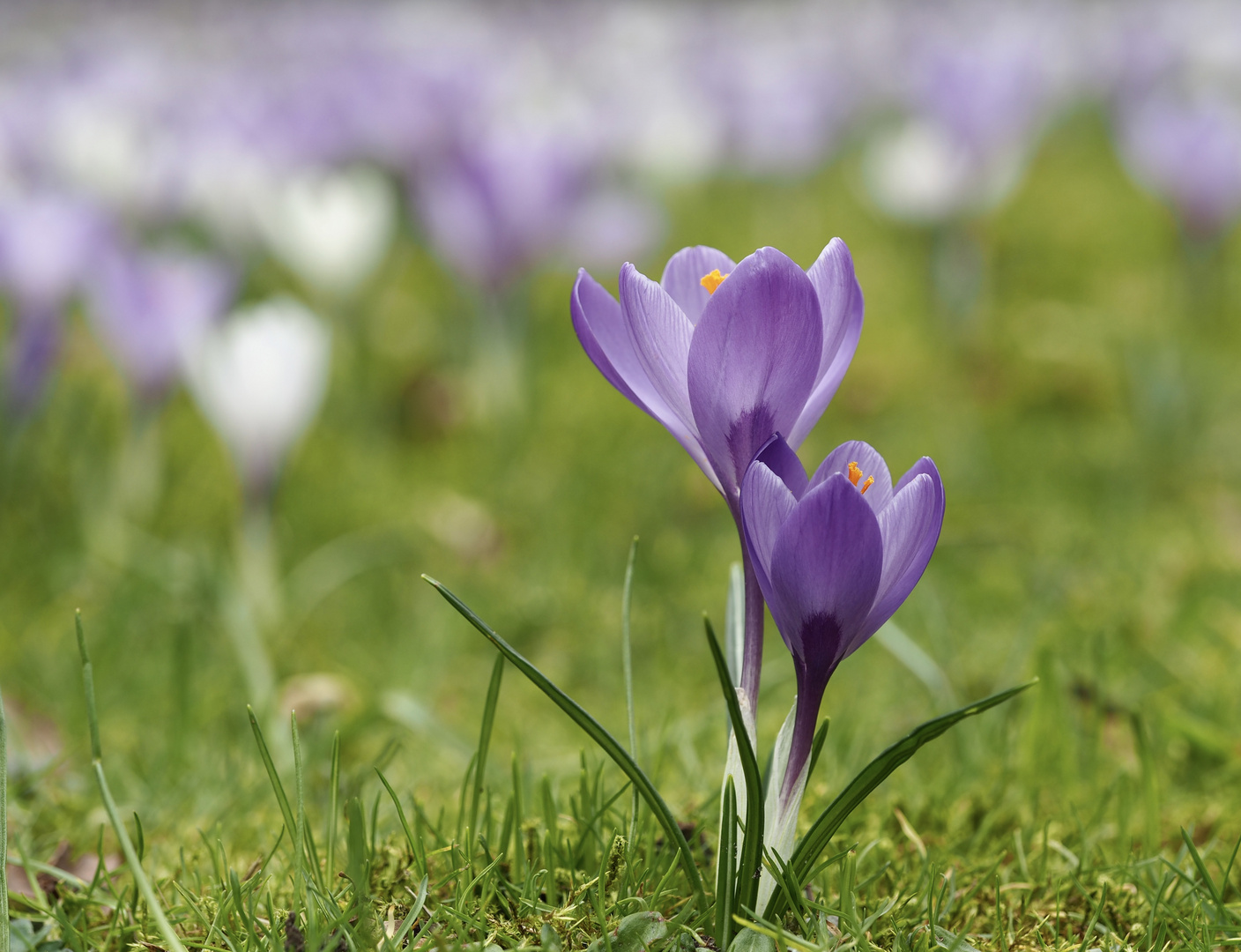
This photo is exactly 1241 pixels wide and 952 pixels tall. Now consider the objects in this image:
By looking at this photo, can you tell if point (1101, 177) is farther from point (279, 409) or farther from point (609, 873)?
point (609, 873)

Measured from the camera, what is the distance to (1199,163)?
350 cm

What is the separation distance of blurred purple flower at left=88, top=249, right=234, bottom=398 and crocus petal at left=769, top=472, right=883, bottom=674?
1752mm

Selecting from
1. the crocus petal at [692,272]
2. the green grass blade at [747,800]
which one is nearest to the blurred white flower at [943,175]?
the crocus petal at [692,272]

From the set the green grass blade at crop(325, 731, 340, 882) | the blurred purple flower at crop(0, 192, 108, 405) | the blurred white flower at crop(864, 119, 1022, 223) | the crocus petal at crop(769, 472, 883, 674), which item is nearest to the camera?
the crocus petal at crop(769, 472, 883, 674)

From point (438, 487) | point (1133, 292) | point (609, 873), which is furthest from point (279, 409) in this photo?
point (1133, 292)

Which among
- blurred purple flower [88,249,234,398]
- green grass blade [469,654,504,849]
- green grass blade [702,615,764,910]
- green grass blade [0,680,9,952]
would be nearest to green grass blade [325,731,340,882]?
green grass blade [469,654,504,849]

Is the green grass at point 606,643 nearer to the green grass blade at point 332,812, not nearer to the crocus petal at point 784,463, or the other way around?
the green grass blade at point 332,812

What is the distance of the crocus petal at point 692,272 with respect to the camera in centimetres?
105

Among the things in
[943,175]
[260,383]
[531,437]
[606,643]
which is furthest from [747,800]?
[943,175]

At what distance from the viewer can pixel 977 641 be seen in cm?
222

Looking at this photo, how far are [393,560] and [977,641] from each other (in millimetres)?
1298

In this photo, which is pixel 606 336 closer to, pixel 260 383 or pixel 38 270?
pixel 260 383

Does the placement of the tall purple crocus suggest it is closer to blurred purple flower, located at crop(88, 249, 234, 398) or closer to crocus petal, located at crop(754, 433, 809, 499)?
crocus petal, located at crop(754, 433, 809, 499)

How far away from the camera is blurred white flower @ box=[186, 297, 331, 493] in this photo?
215cm
